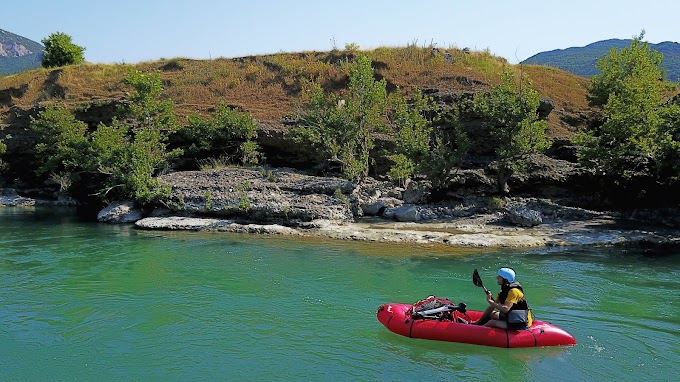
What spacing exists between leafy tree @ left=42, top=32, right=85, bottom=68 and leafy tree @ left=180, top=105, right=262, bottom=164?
941 inches

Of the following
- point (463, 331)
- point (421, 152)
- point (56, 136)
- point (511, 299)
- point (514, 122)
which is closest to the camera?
point (511, 299)

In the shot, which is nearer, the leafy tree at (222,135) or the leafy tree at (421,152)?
the leafy tree at (421,152)

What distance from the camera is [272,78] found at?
39438 mm

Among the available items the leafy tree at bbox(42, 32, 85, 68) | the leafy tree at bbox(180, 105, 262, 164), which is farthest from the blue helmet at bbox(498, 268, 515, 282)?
the leafy tree at bbox(42, 32, 85, 68)

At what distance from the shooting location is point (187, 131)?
30.2 metres

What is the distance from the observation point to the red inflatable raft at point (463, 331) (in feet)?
30.9

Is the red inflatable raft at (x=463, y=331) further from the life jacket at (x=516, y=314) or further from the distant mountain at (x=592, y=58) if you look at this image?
the distant mountain at (x=592, y=58)

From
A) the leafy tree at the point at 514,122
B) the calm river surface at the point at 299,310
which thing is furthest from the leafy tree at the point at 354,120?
the calm river surface at the point at 299,310

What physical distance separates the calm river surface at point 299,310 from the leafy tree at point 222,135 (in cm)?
1189

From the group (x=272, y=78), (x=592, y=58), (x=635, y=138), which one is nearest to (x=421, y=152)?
(x=635, y=138)

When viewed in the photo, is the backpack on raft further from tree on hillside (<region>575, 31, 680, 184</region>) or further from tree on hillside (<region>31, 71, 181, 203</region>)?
tree on hillside (<region>31, 71, 181, 203</region>)

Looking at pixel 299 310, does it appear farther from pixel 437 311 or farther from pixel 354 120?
pixel 354 120

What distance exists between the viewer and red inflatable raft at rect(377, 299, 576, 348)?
371 inches

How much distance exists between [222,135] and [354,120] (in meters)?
8.27
